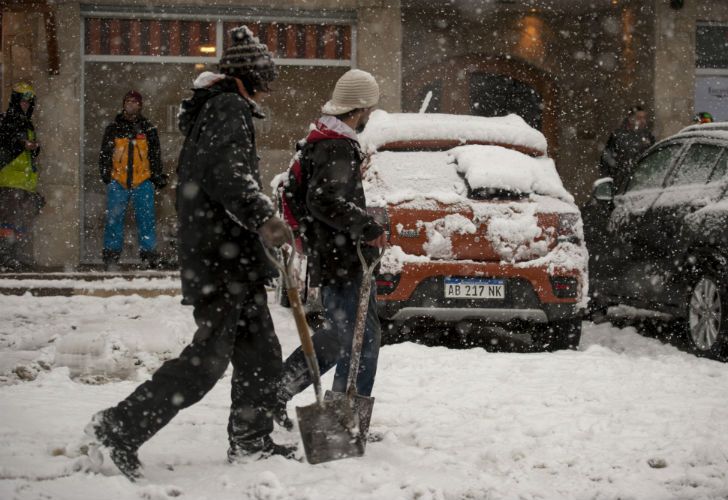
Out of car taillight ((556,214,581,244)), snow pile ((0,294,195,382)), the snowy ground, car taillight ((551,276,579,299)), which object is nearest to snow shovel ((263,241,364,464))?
the snowy ground

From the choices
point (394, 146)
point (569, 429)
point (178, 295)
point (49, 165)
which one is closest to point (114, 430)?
point (569, 429)

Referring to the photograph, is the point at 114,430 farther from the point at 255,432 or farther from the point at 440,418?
the point at 440,418

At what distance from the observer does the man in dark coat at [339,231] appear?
15.3ft

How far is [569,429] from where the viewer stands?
17.4ft

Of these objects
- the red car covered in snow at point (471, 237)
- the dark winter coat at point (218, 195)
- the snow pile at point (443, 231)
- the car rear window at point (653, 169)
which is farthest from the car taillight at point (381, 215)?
the car rear window at point (653, 169)

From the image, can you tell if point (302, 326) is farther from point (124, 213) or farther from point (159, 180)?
point (124, 213)

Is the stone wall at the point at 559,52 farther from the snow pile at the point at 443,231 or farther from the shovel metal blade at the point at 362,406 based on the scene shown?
the shovel metal blade at the point at 362,406

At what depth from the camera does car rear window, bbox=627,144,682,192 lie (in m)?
9.12

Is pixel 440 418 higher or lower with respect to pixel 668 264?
lower

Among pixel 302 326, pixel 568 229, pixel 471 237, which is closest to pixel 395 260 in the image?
pixel 471 237

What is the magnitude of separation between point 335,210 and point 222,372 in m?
0.91

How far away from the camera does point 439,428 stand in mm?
5332

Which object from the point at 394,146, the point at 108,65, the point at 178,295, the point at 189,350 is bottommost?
the point at 178,295

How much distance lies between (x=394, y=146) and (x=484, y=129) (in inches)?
29.5
